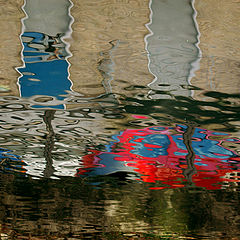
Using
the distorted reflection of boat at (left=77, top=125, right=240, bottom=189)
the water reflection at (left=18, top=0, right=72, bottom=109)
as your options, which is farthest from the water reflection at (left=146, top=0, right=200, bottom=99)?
the distorted reflection of boat at (left=77, top=125, right=240, bottom=189)

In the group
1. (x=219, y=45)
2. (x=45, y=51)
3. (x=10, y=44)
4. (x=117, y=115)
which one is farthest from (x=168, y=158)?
(x=10, y=44)

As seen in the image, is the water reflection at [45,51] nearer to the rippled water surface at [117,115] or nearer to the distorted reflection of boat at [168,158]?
the rippled water surface at [117,115]

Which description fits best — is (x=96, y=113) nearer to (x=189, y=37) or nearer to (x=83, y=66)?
(x=83, y=66)

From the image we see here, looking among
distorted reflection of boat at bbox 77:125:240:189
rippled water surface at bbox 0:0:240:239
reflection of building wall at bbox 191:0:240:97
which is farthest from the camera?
distorted reflection of boat at bbox 77:125:240:189

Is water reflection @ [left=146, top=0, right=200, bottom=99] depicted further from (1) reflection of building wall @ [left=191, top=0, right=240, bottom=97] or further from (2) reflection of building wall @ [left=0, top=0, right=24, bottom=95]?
(2) reflection of building wall @ [left=0, top=0, right=24, bottom=95]

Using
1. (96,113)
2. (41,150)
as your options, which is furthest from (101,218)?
(96,113)

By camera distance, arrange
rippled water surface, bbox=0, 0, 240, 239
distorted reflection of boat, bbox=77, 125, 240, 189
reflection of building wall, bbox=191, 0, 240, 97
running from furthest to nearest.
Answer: distorted reflection of boat, bbox=77, 125, 240, 189 → rippled water surface, bbox=0, 0, 240, 239 → reflection of building wall, bbox=191, 0, 240, 97

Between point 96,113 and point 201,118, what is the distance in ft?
2.50

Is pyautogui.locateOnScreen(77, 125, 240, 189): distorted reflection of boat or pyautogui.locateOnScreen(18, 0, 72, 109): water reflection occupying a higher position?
pyautogui.locateOnScreen(18, 0, 72, 109): water reflection

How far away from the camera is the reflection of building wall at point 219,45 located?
1.52 metres

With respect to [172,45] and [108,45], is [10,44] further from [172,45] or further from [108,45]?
[172,45]

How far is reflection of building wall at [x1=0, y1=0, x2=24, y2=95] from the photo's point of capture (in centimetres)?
158

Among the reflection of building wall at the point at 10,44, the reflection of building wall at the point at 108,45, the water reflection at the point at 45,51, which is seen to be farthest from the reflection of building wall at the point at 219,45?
the reflection of building wall at the point at 10,44

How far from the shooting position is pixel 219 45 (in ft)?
5.57
